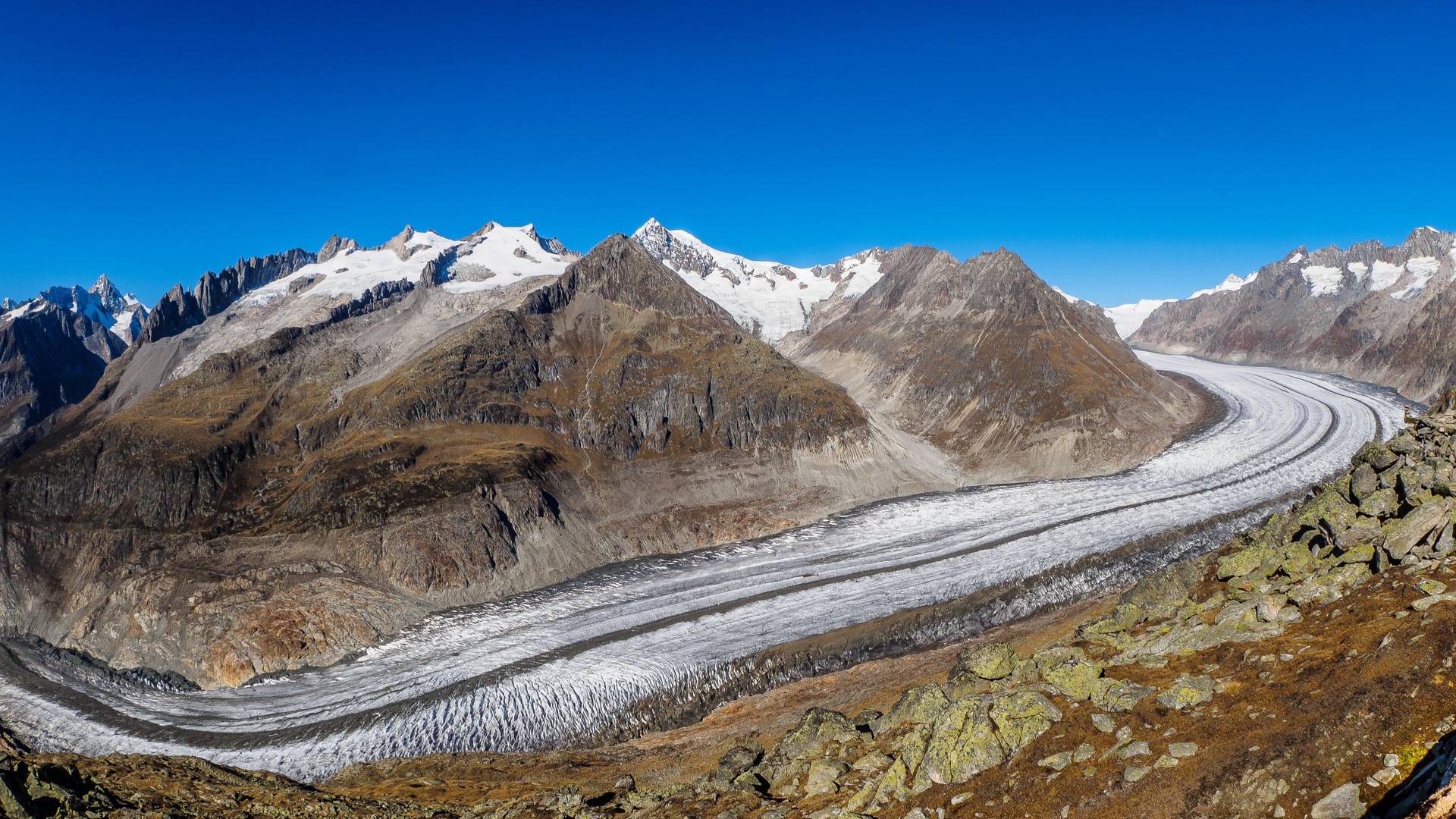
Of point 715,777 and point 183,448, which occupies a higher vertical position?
point 183,448

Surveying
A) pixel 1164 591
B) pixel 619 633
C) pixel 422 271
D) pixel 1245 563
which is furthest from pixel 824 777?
pixel 422 271

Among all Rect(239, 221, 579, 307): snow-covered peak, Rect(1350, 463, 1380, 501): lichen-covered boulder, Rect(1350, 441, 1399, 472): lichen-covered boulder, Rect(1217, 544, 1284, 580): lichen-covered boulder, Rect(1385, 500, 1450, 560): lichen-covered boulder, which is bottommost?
Rect(1217, 544, 1284, 580): lichen-covered boulder

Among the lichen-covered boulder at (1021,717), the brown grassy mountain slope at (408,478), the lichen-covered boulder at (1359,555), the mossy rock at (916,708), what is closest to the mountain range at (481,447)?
the brown grassy mountain slope at (408,478)

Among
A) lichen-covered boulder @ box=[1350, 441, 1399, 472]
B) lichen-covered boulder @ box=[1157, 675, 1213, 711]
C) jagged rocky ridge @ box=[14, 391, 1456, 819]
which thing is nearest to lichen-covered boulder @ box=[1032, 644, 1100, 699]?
jagged rocky ridge @ box=[14, 391, 1456, 819]

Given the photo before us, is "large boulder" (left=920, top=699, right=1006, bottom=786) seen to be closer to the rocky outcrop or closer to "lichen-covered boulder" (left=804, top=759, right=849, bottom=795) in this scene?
"lichen-covered boulder" (left=804, top=759, right=849, bottom=795)

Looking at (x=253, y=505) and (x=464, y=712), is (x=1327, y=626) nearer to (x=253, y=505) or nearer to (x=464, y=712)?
(x=464, y=712)

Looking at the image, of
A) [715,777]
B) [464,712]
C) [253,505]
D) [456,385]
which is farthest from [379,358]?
[715,777]
